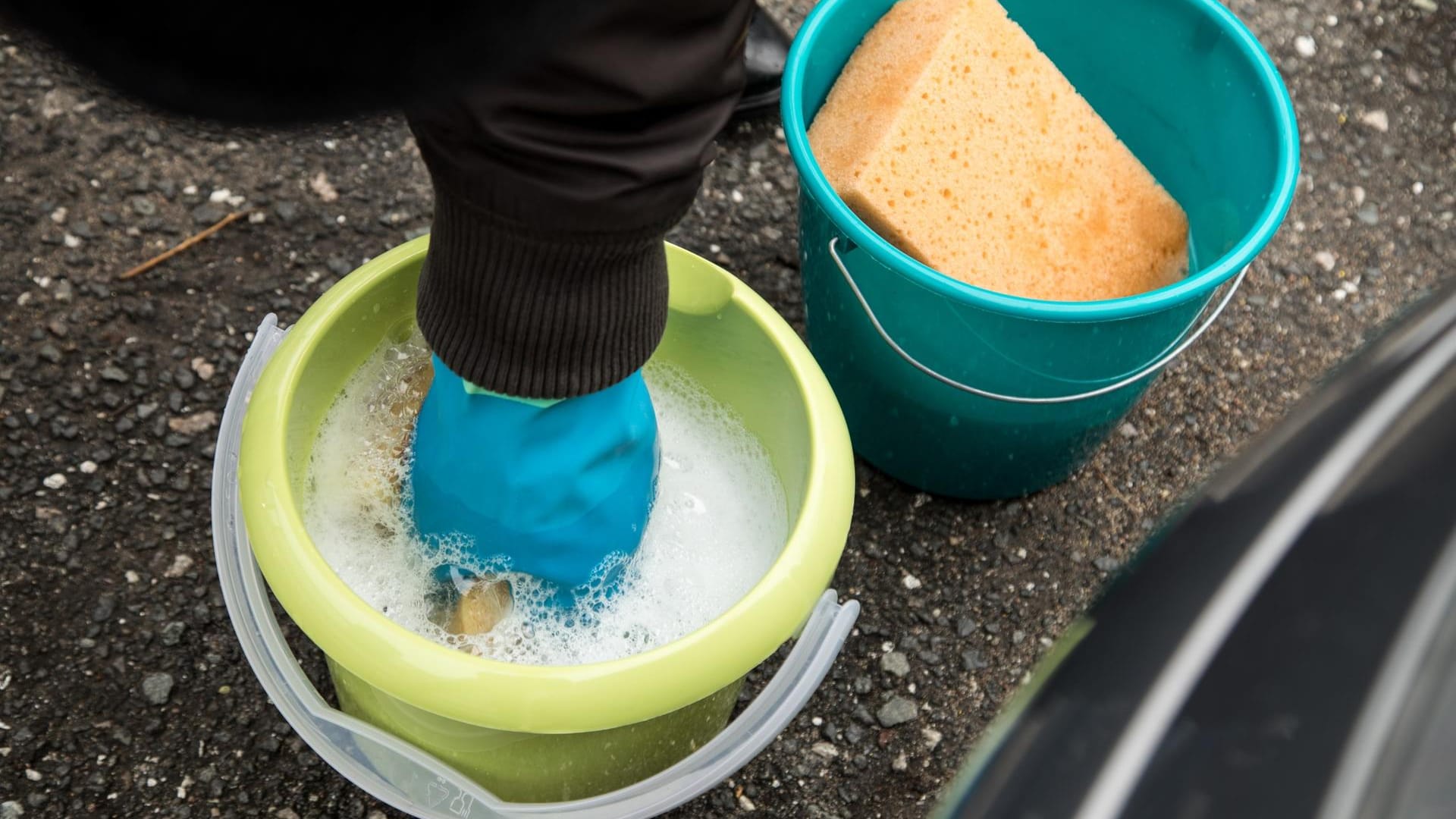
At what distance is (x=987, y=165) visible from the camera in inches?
43.5

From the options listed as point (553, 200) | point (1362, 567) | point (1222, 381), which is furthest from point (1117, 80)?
point (1362, 567)

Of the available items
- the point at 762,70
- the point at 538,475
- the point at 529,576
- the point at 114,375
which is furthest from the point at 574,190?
the point at 762,70

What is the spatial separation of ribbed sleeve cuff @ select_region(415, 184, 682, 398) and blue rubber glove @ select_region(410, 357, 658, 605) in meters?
0.06

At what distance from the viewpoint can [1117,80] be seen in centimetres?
124

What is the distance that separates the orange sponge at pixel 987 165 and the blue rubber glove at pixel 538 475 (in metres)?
0.34

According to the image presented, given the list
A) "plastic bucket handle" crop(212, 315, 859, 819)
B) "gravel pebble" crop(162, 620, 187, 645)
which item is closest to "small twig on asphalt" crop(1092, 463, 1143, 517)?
"plastic bucket handle" crop(212, 315, 859, 819)

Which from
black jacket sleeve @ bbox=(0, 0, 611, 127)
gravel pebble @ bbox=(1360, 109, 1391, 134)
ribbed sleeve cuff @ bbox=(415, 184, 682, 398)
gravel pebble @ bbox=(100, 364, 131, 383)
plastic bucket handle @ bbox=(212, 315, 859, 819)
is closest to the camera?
black jacket sleeve @ bbox=(0, 0, 611, 127)

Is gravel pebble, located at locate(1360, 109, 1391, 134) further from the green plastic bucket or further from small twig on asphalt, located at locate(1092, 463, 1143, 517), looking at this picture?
the green plastic bucket

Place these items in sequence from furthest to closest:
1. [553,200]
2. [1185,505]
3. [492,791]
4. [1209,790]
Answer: [492,791] < [553,200] < [1185,505] < [1209,790]

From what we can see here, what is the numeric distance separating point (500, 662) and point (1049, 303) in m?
0.49

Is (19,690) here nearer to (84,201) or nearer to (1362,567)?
(84,201)

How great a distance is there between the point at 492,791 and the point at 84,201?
86cm

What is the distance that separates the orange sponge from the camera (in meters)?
1.06

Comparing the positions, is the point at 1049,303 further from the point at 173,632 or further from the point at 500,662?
the point at 173,632
